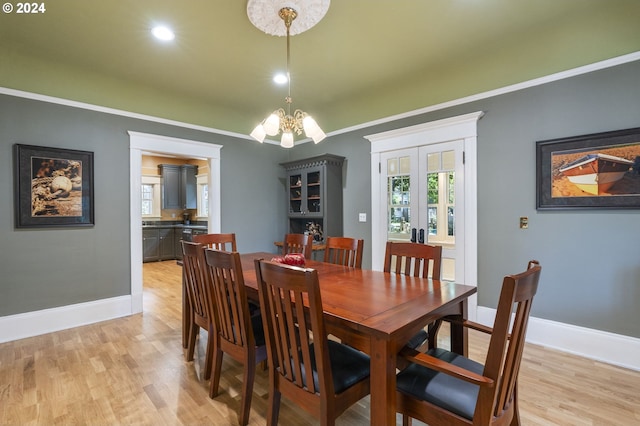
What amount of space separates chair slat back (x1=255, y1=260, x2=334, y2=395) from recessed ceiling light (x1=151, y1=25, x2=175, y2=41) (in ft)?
7.71

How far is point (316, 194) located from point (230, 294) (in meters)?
2.97

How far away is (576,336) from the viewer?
2.64 metres

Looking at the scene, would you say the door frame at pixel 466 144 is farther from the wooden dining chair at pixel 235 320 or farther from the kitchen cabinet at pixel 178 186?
the kitchen cabinet at pixel 178 186

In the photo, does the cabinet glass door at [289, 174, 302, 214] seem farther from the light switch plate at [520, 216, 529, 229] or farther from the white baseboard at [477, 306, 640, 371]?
the white baseboard at [477, 306, 640, 371]

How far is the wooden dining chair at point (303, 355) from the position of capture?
1276 mm

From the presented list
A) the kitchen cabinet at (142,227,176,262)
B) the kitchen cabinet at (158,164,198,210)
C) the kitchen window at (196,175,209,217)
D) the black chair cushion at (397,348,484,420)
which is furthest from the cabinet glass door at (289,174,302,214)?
the kitchen cabinet at (142,227,176,262)

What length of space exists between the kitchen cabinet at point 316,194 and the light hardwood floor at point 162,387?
7.30 feet

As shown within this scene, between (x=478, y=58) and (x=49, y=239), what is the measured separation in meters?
4.92

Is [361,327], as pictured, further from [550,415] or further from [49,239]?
[49,239]

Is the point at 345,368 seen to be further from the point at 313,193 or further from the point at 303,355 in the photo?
the point at 313,193

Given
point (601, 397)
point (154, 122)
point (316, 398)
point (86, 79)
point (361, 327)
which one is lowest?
point (601, 397)

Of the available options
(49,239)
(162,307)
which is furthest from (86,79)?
Answer: (162,307)

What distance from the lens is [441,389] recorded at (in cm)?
128

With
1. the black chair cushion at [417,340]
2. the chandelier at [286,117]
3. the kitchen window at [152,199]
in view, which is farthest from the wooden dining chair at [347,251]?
the kitchen window at [152,199]
